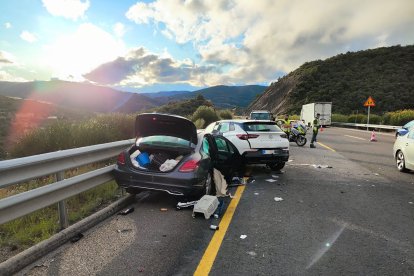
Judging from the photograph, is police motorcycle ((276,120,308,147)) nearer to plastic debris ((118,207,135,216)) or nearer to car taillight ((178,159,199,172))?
car taillight ((178,159,199,172))

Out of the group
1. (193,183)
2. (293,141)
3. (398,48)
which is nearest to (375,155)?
(293,141)

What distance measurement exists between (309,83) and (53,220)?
89.4 metres

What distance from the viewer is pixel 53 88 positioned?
192750 millimetres

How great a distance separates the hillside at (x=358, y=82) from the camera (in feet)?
220

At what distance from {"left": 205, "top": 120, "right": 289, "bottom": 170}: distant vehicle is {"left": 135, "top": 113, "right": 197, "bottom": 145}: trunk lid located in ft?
11.9

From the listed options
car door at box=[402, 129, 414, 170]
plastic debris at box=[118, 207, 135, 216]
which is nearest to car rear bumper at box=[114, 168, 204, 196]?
plastic debris at box=[118, 207, 135, 216]

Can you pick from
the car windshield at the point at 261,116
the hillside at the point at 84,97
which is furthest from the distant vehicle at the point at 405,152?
the hillside at the point at 84,97

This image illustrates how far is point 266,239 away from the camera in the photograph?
16.8ft

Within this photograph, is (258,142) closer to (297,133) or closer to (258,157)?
(258,157)

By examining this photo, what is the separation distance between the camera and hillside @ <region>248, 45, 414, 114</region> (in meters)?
67.2

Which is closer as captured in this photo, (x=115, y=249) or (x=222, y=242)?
(x=115, y=249)

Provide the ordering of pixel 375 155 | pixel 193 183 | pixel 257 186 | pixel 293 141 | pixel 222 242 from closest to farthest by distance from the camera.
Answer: pixel 222 242, pixel 193 183, pixel 257 186, pixel 375 155, pixel 293 141

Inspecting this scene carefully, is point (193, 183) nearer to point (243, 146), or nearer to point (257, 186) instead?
point (257, 186)

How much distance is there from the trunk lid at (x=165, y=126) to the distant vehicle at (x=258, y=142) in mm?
3632
